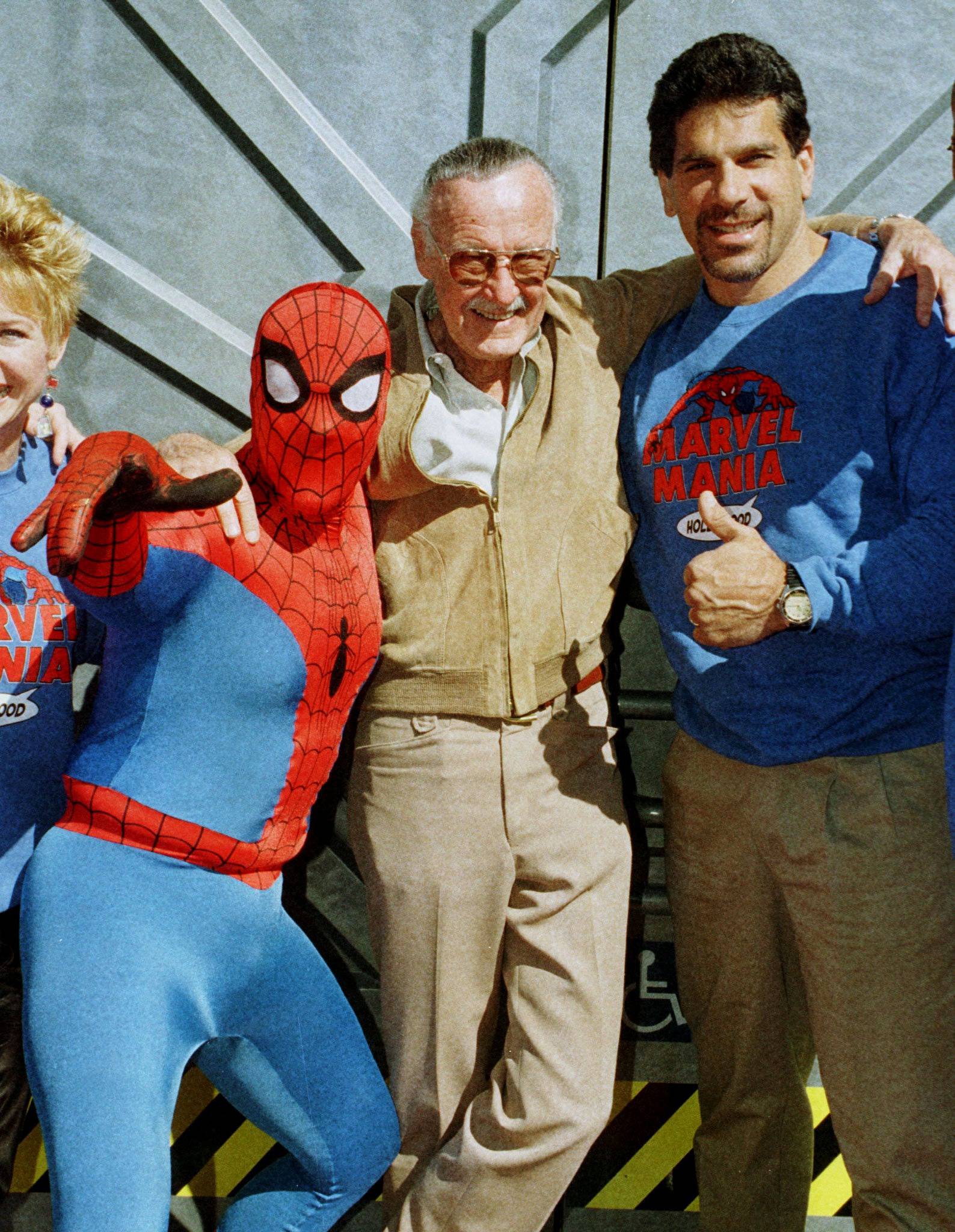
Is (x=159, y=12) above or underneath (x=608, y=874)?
above

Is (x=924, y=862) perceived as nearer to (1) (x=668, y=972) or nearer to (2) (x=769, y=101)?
(1) (x=668, y=972)

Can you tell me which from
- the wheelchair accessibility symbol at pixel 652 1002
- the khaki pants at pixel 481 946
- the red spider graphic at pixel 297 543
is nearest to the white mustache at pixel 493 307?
the red spider graphic at pixel 297 543

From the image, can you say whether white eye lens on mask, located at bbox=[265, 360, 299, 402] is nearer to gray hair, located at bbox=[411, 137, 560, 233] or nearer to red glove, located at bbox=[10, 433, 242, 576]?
red glove, located at bbox=[10, 433, 242, 576]

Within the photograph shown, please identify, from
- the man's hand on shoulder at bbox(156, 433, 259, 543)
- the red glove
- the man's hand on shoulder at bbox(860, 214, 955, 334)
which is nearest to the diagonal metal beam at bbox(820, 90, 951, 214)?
the man's hand on shoulder at bbox(860, 214, 955, 334)

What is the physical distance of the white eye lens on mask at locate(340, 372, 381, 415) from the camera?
85.7 inches

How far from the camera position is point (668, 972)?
2957 millimetres

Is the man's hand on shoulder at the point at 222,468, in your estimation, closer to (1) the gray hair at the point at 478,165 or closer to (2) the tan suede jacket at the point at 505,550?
(2) the tan suede jacket at the point at 505,550

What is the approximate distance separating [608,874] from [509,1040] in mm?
366

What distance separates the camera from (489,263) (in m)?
2.41

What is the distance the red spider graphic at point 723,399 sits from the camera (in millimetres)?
2512

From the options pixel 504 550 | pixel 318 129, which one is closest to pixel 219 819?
pixel 504 550

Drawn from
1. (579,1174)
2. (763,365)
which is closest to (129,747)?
(763,365)

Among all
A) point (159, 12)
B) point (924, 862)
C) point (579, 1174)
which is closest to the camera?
point (924, 862)

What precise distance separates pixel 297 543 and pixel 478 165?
0.79 m
